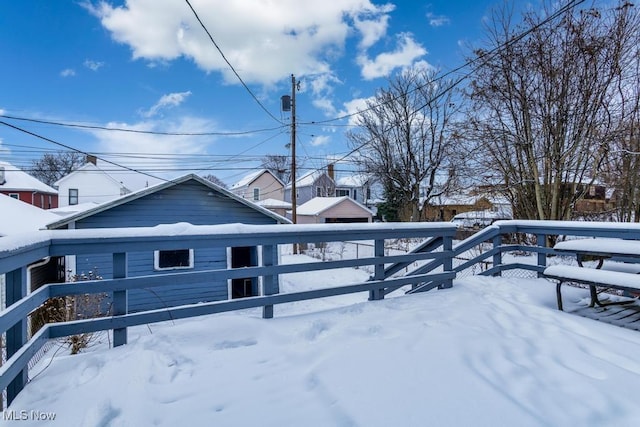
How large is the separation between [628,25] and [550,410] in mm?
8889

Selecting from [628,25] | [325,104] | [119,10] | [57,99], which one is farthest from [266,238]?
[57,99]

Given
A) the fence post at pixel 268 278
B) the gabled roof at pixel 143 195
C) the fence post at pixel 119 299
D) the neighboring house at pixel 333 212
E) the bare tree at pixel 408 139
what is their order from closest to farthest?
the fence post at pixel 119 299 < the fence post at pixel 268 278 < the gabled roof at pixel 143 195 < the bare tree at pixel 408 139 < the neighboring house at pixel 333 212

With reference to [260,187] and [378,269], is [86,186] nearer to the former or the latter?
[260,187]

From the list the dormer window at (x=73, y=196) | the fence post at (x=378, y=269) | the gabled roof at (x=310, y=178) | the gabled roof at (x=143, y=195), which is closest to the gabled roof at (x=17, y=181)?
the dormer window at (x=73, y=196)

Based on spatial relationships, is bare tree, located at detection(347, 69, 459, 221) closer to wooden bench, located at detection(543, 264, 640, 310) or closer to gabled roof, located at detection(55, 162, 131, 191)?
wooden bench, located at detection(543, 264, 640, 310)

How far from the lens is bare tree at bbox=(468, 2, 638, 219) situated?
7.16 meters

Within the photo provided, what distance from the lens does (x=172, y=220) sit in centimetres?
899

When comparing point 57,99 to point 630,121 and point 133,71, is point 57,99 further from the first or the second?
point 630,121

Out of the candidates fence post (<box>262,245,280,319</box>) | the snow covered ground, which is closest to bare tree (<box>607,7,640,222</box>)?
the snow covered ground

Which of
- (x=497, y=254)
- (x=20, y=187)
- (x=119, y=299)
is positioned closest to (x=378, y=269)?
(x=497, y=254)

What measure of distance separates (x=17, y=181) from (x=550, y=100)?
3359 cm

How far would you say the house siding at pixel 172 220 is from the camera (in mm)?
8172

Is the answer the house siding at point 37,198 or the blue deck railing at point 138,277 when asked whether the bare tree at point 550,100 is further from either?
the house siding at point 37,198

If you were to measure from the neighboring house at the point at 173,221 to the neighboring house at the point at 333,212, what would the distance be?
1597 centimetres
